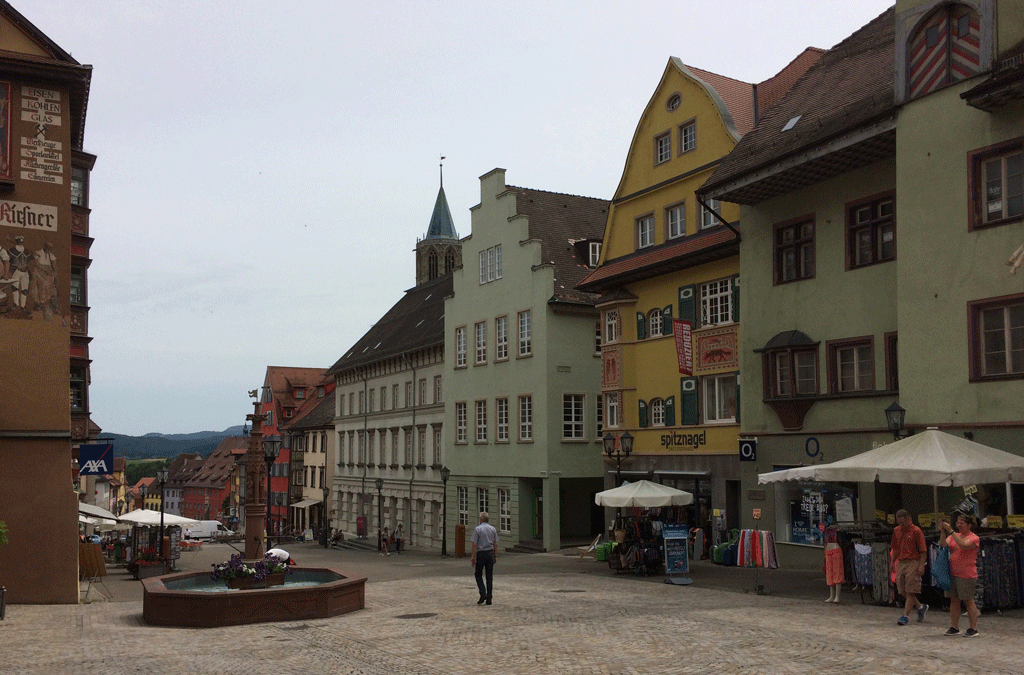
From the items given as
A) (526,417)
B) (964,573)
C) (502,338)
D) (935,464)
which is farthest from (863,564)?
(502,338)

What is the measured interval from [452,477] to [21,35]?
102 ft

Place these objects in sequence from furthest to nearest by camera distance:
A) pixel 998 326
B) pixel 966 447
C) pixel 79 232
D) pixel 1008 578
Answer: pixel 79 232 → pixel 998 326 → pixel 966 447 → pixel 1008 578

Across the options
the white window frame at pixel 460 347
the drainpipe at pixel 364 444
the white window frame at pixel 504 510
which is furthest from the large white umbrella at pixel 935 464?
the drainpipe at pixel 364 444

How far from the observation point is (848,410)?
2598cm

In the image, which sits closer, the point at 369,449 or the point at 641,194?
the point at 641,194

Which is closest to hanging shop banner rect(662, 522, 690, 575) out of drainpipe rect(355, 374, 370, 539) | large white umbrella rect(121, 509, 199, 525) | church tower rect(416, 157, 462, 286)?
large white umbrella rect(121, 509, 199, 525)

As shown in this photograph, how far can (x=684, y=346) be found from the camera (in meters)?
32.7

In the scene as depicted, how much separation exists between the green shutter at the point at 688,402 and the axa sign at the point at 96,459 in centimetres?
1774

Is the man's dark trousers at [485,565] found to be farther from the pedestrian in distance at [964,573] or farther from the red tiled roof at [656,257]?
the red tiled roof at [656,257]

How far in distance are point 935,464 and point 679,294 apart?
634 inches

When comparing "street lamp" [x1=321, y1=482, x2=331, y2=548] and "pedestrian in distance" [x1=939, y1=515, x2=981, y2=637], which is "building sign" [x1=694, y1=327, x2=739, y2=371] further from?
"street lamp" [x1=321, y1=482, x2=331, y2=548]

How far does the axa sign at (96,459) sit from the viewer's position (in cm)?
3306

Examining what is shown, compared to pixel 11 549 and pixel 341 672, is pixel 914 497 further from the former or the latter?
pixel 11 549

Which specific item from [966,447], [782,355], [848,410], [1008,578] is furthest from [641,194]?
[1008,578]
